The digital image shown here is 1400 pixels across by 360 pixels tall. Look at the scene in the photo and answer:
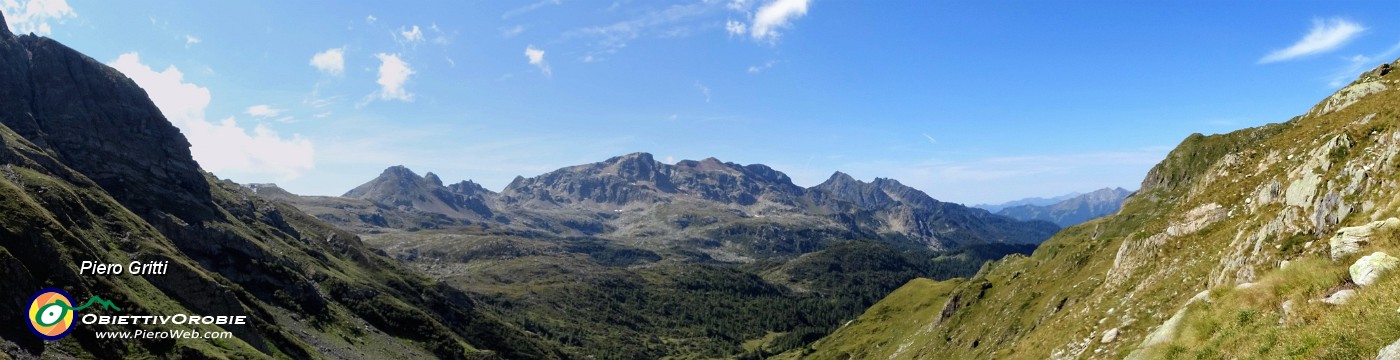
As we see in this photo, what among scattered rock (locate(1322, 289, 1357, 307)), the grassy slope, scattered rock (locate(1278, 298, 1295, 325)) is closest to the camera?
scattered rock (locate(1322, 289, 1357, 307))

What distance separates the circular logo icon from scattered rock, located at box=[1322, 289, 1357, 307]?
5289 inches

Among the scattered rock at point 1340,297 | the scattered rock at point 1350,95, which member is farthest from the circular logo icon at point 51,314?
the scattered rock at point 1350,95

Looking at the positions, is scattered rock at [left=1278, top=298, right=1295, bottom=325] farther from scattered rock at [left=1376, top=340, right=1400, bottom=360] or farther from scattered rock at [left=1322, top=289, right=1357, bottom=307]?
scattered rock at [left=1376, top=340, right=1400, bottom=360]

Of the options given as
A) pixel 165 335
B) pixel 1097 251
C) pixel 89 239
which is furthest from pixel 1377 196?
pixel 89 239

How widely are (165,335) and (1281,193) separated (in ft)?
491

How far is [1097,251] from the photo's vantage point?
269 feet

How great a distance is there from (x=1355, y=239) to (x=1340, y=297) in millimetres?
5672

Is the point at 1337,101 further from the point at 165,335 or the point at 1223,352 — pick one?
the point at 165,335

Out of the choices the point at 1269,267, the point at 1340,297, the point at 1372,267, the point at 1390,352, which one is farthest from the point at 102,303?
the point at 1372,267

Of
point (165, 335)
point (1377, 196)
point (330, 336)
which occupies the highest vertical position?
point (1377, 196)

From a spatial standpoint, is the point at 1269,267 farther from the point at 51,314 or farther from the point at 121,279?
the point at 121,279

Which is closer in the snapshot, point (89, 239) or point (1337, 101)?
point (1337, 101)

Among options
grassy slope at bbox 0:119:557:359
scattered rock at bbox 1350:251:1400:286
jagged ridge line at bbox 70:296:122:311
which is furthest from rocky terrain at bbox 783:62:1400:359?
jagged ridge line at bbox 70:296:122:311
